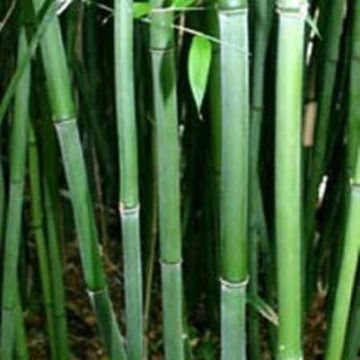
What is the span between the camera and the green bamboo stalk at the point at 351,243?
2.57 ft

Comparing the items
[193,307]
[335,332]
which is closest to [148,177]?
[193,307]

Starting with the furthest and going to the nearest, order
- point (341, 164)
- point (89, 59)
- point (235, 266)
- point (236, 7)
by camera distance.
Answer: point (89, 59)
point (341, 164)
point (235, 266)
point (236, 7)

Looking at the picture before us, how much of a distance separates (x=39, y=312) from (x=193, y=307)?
0.29 m

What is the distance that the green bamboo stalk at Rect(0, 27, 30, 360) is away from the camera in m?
0.91

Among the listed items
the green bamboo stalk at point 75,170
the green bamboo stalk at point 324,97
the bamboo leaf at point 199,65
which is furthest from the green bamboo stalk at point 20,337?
the bamboo leaf at point 199,65

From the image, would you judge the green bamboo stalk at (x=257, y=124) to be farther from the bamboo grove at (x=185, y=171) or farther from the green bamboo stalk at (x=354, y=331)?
the green bamboo stalk at (x=354, y=331)

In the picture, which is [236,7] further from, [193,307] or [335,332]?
[193,307]

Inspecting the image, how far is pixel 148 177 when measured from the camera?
1.35 metres

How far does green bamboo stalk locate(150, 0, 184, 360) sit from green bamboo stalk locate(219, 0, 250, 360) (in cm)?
6

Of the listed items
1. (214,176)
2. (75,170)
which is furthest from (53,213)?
(75,170)

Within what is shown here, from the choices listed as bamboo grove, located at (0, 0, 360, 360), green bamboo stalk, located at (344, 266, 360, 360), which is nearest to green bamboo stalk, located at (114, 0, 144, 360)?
bamboo grove, located at (0, 0, 360, 360)

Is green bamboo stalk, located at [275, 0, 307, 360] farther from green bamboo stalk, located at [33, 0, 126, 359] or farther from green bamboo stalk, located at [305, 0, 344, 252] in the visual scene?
green bamboo stalk, located at [305, 0, 344, 252]

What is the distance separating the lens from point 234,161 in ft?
2.19

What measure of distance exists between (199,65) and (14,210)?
417 mm
